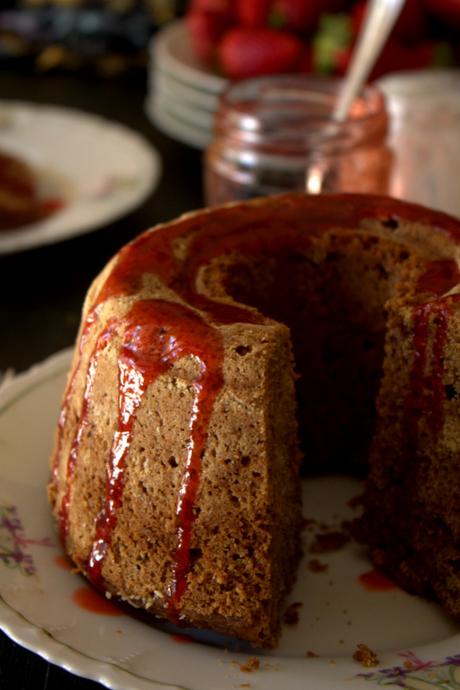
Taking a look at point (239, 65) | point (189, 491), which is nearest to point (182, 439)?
point (189, 491)

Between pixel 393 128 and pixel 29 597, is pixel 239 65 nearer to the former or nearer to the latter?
pixel 393 128

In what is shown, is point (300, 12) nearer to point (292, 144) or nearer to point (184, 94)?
point (184, 94)

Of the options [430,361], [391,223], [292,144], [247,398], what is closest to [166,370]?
[247,398]

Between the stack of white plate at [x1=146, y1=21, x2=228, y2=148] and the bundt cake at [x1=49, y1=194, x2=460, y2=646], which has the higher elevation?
the bundt cake at [x1=49, y1=194, x2=460, y2=646]

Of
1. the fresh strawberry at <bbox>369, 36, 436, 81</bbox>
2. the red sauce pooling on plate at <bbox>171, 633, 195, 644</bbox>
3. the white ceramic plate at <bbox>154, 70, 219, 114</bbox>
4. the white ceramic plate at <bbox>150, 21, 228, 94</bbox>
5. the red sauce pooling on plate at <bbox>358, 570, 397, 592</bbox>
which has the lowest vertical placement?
the red sauce pooling on plate at <bbox>358, 570, 397, 592</bbox>

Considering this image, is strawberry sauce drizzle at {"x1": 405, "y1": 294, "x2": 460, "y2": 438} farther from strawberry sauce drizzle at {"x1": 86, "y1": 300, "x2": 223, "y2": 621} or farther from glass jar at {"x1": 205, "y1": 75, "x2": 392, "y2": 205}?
glass jar at {"x1": 205, "y1": 75, "x2": 392, "y2": 205}

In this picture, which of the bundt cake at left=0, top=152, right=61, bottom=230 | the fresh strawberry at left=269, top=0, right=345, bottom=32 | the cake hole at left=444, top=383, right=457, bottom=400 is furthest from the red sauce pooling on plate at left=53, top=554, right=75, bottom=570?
the fresh strawberry at left=269, top=0, right=345, bottom=32
